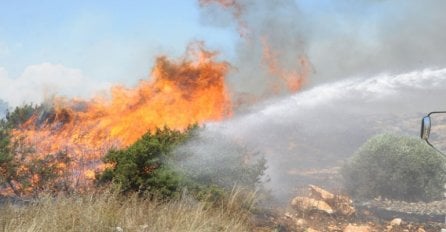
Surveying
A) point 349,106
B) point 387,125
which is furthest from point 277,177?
point 349,106

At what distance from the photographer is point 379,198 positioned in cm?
1714

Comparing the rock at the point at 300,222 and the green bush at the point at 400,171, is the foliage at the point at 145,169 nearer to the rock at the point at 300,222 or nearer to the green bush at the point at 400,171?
the rock at the point at 300,222

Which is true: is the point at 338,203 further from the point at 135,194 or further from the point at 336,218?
the point at 135,194

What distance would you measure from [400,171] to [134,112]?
31.4 ft

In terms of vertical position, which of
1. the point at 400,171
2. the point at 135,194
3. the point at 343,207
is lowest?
the point at 343,207

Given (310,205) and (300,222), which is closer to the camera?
(300,222)

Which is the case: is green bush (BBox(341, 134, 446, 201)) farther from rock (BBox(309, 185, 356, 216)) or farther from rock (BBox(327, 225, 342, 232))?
rock (BBox(327, 225, 342, 232))

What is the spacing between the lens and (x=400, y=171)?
17156 mm

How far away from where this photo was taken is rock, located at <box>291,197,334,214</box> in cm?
1251

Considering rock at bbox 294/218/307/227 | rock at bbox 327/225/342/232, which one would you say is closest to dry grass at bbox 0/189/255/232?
rock at bbox 294/218/307/227

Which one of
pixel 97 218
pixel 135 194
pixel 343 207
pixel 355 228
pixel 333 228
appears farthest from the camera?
pixel 343 207

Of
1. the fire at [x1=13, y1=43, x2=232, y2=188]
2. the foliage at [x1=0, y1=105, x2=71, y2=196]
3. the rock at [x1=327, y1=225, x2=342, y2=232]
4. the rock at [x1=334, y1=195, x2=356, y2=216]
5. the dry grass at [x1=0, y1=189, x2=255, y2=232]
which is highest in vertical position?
the fire at [x1=13, y1=43, x2=232, y2=188]

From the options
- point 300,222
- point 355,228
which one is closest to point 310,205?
point 300,222

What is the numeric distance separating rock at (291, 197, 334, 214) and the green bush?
5.39m
